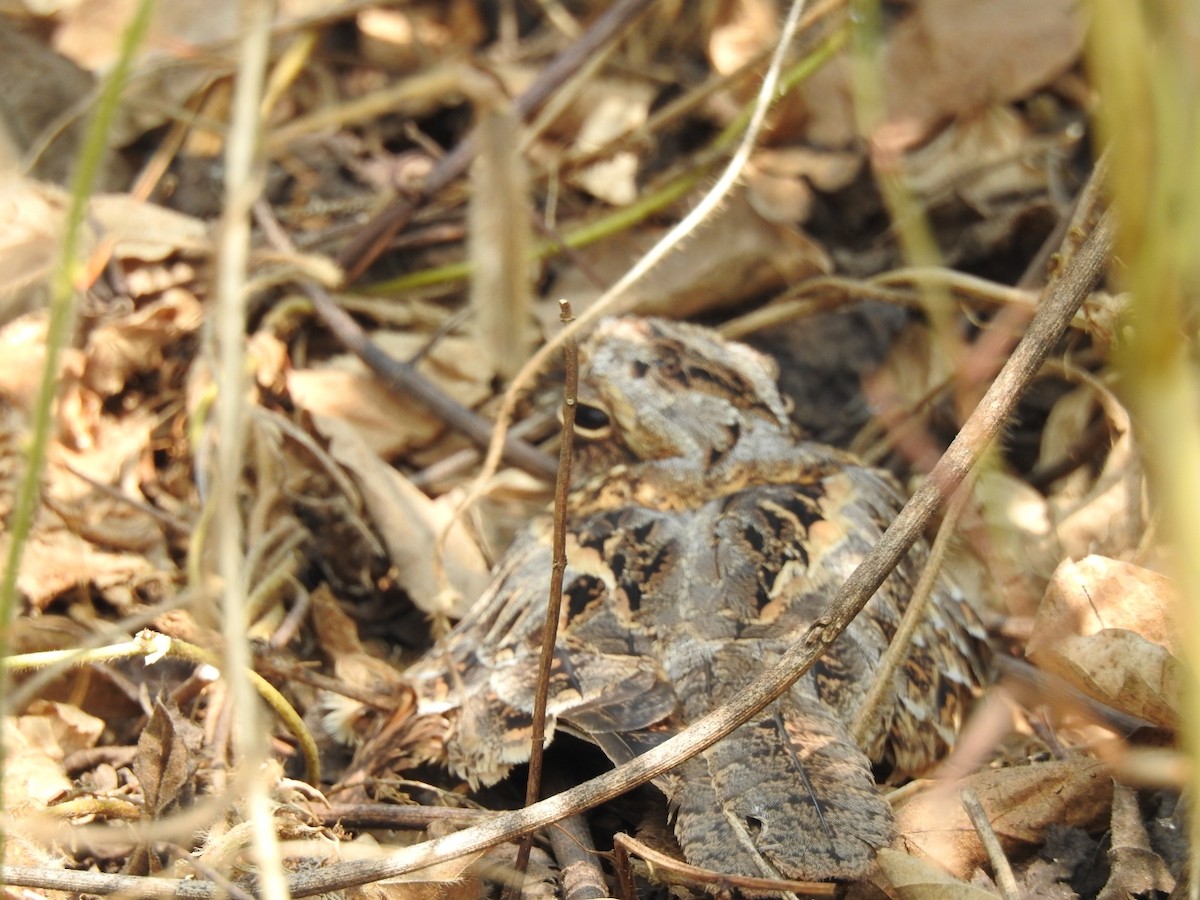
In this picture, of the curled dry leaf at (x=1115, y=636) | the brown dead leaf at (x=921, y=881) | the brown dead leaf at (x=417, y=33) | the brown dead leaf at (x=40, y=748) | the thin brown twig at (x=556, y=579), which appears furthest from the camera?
the brown dead leaf at (x=417, y=33)

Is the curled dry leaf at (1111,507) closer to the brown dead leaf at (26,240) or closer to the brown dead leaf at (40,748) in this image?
the brown dead leaf at (40,748)

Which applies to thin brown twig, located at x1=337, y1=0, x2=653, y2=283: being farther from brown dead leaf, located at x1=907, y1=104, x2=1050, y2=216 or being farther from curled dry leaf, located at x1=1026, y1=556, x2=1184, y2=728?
curled dry leaf, located at x1=1026, y1=556, x2=1184, y2=728

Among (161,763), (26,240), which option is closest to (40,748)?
(161,763)

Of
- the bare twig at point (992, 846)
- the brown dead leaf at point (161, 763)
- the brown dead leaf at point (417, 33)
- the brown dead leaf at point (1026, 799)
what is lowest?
the brown dead leaf at point (161, 763)

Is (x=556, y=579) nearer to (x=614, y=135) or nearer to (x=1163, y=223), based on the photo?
(x=1163, y=223)

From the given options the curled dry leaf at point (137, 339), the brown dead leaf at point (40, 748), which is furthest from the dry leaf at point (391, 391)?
the brown dead leaf at point (40, 748)

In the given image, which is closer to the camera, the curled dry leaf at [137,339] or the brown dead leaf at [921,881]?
the brown dead leaf at [921,881]

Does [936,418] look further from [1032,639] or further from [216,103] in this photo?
[216,103]
